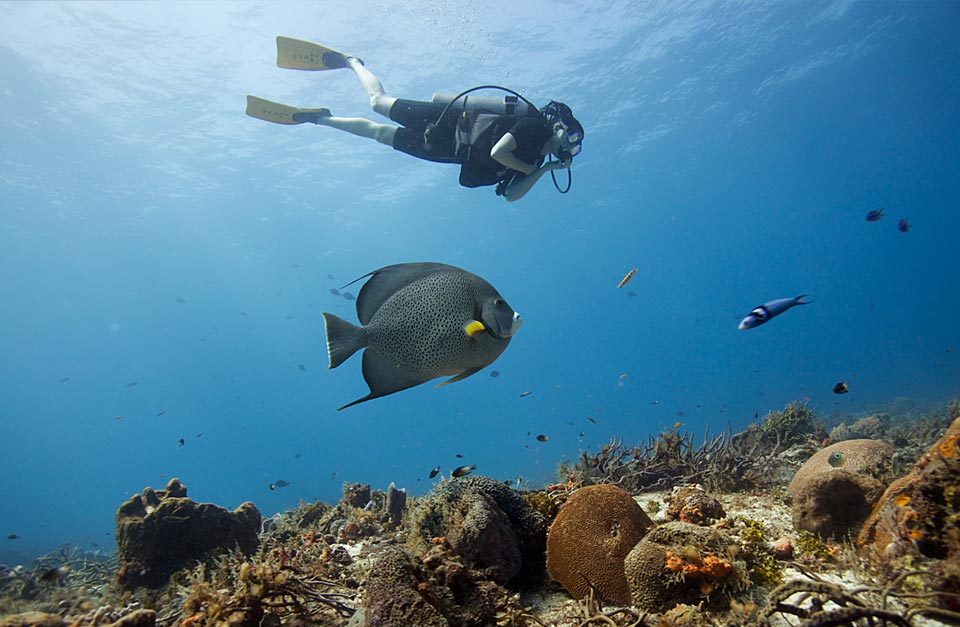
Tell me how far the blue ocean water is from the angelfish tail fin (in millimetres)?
8960

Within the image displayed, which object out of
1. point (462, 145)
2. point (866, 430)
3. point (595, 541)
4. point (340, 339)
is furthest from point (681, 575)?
point (866, 430)

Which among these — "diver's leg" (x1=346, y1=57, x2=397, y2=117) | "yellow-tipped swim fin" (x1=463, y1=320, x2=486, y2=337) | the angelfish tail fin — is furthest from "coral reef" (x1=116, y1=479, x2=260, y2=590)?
"diver's leg" (x1=346, y1=57, x2=397, y2=117)

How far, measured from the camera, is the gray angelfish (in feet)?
7.50

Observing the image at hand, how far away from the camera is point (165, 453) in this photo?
13525 cm

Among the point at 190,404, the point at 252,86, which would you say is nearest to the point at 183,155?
the point at 252,86

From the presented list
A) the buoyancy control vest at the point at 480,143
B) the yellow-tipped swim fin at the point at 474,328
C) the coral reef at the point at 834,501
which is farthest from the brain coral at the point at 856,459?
the buoyancy control vest at the point at 480,143

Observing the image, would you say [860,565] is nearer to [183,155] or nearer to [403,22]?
[403,22]

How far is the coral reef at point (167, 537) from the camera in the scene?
4891 mm

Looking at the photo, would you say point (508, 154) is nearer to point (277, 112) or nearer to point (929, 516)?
point (929, 516)

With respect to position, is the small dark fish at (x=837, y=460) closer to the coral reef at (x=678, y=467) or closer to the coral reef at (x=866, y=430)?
the coral reef at (x=678, y=467)

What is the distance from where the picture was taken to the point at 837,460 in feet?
15.9

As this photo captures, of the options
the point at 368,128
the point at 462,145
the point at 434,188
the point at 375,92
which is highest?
the point at 434,188

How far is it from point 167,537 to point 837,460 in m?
7.75

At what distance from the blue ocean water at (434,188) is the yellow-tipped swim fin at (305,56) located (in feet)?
34.3
